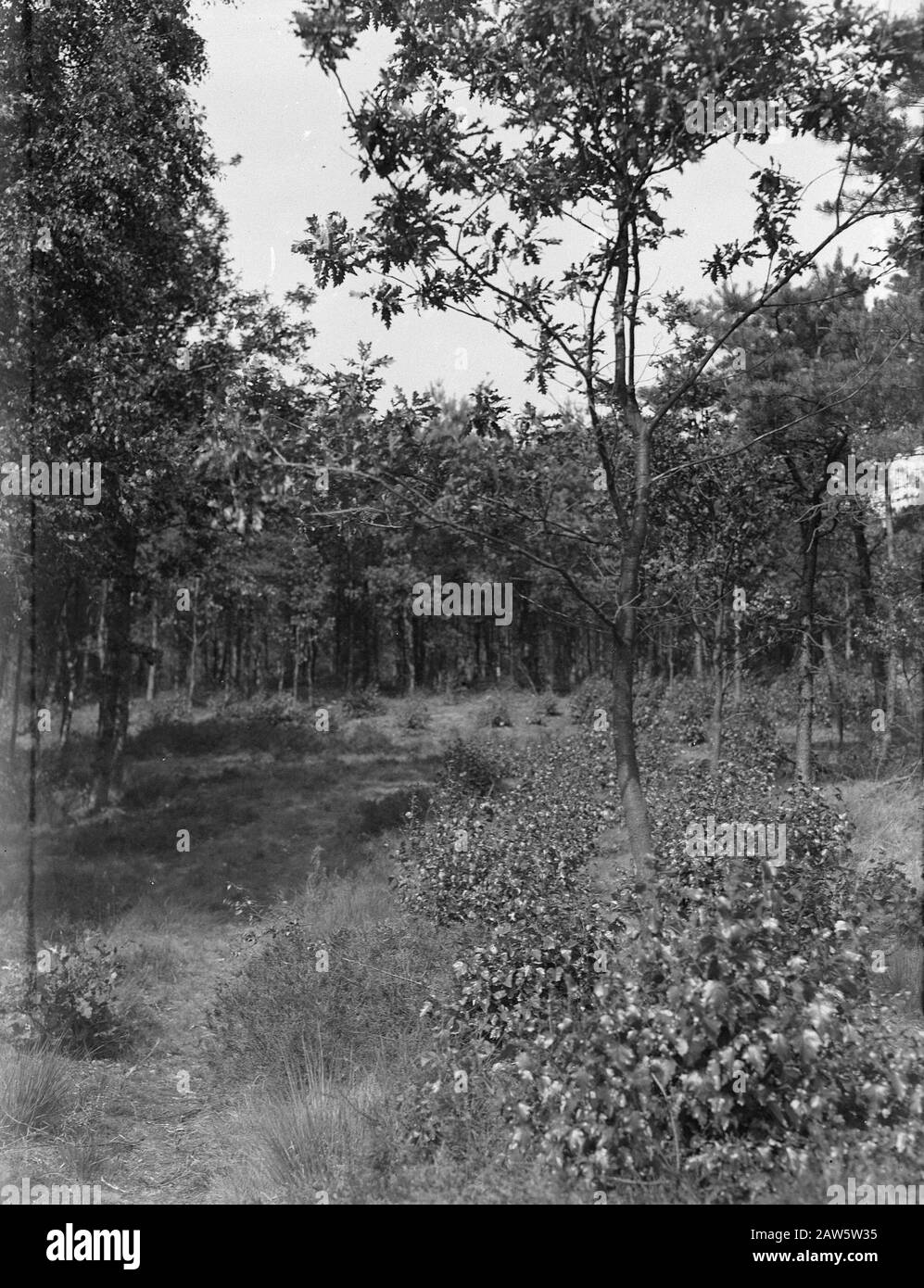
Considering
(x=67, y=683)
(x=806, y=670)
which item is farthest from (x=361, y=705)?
(x=806, y=670)

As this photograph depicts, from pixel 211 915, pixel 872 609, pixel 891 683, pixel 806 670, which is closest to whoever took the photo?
pixel 211 915

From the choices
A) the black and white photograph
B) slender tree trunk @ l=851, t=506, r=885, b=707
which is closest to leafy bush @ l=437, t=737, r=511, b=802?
the black and white photograph

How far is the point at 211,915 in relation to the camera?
33.4 feet

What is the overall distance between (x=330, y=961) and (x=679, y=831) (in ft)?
11.8

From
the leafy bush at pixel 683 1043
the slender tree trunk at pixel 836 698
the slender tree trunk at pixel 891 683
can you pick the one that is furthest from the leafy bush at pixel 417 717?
the leafy bush at pixel 683 1043

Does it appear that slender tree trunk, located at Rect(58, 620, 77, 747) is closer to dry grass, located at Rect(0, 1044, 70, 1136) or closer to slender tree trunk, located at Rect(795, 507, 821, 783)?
slender tree trunk, located at Rect(795, 507, 821, 783)

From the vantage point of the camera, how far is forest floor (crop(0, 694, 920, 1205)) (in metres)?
5.01

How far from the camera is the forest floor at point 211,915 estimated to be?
5.01 m

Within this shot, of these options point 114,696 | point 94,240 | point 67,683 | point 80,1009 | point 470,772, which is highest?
point 94,240

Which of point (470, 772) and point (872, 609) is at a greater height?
point (872, 609)

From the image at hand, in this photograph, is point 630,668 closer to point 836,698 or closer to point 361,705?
point 836,698

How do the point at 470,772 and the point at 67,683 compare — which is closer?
the point at 470,772

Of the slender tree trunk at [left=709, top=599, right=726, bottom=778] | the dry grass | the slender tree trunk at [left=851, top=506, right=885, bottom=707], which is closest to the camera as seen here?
the dry grass

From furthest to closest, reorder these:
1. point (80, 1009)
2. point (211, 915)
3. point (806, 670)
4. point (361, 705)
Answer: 1. point (361, 705)
2. point (806, 670)
3. point (211, 915)
4. point (80, 1009)
